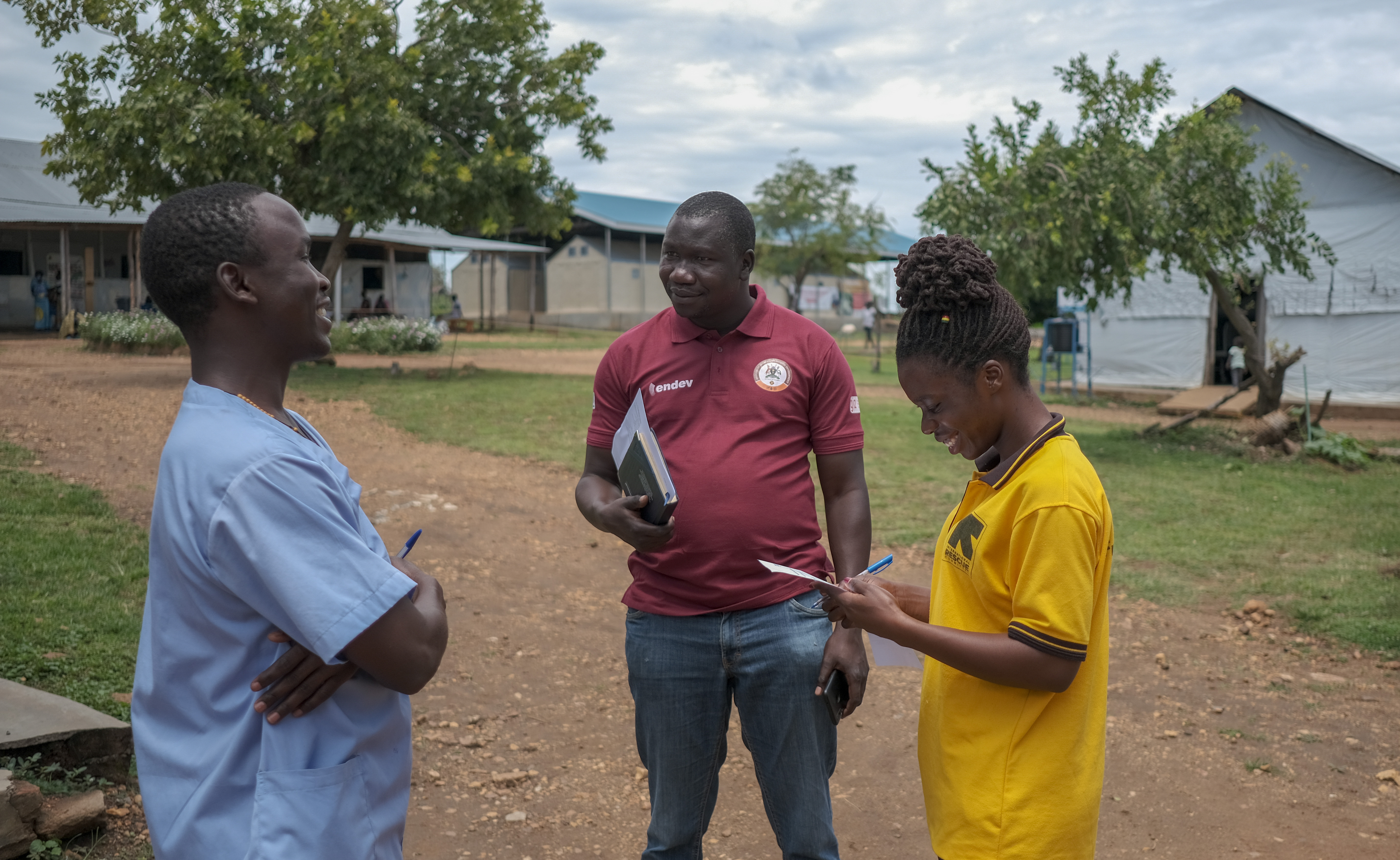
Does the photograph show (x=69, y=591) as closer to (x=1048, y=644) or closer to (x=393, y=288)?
(x=1048, y=644)

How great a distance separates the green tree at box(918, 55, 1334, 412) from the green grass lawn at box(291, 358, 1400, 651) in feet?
7.84

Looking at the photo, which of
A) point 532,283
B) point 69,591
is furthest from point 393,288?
point 69,591

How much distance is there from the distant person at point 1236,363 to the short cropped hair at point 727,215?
17243mm

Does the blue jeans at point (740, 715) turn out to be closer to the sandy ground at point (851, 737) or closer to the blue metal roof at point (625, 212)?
the sandy ground at point (851, 737)

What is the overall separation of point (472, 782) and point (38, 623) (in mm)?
2576

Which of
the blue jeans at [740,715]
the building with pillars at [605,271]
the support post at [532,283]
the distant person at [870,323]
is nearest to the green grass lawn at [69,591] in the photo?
the blue jeans at [740,715]

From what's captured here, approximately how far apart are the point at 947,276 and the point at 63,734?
11.4 ft

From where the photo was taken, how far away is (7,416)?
10953 mm

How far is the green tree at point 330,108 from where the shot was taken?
586 inches

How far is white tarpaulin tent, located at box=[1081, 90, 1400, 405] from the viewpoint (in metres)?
18.0

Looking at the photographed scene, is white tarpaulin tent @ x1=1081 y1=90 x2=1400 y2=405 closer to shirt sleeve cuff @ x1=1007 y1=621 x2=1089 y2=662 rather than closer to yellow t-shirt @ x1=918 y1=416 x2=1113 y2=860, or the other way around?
yellow t-shirt @ x1=918 y1=416 x2=1113 y2=860

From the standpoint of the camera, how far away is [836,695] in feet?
8.84

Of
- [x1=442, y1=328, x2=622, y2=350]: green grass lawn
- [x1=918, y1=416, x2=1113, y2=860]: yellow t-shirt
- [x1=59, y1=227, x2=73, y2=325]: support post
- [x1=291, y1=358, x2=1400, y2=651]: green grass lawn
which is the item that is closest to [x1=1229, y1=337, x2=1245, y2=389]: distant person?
[x1=291, y1=358, x2=1400, y2=651]: green grass lawn

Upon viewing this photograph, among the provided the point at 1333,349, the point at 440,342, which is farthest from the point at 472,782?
the point at 440,342
